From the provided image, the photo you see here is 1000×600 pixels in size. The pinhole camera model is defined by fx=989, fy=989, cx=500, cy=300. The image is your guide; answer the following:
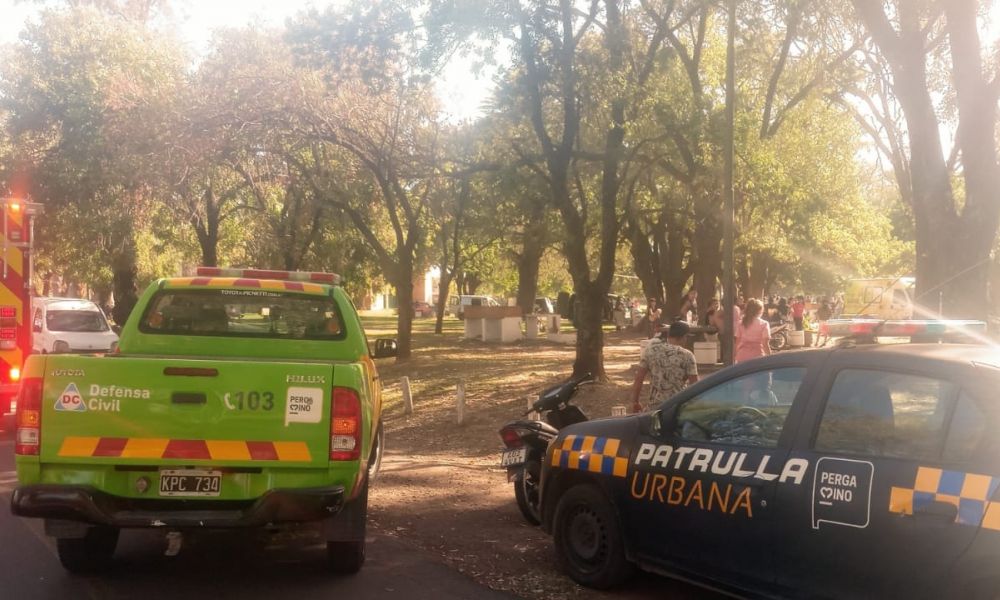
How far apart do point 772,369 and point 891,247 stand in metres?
41.3

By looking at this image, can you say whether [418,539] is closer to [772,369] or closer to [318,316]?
[318,316]

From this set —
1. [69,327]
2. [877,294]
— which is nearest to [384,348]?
[69,327]

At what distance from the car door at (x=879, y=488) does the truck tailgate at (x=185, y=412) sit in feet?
8.72

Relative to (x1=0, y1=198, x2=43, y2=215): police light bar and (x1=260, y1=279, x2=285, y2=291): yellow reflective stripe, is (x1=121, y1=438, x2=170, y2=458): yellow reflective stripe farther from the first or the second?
(x1=0, y1=198, x2=43, y2=215): police light bar

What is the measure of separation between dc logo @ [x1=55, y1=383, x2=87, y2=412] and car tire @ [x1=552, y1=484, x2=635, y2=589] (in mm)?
3006

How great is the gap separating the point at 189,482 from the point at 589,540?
8.07 ft

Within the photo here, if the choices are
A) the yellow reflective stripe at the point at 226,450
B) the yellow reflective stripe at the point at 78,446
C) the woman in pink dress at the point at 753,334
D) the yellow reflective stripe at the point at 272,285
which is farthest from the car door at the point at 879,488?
the woman in pink dress at the point at 753,334

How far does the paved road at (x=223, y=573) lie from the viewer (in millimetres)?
5961

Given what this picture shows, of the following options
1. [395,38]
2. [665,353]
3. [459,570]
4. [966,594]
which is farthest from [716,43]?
[966,594]

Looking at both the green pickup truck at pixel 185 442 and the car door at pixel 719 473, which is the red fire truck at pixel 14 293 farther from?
the car door at pixel 719 473

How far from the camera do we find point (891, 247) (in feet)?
143

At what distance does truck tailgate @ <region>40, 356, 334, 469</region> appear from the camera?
5.54 metres

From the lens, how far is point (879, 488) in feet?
14.9

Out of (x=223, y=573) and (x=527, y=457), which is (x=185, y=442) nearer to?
(x=223, y=573)
